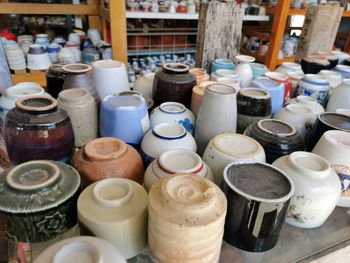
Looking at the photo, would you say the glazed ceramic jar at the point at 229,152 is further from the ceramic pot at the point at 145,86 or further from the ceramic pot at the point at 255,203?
the ceramic pot at the point at 145,86

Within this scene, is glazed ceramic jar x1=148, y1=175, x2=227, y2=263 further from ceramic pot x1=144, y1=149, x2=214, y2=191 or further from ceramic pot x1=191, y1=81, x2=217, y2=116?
ceramic pot x1=191, y1=81, x2=217, y2=116

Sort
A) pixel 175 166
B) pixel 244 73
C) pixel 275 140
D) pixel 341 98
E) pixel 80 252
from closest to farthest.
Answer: pixel 80 252
pixel 175 166
pixel 275 140
pixel 341 98
pixel 244 73

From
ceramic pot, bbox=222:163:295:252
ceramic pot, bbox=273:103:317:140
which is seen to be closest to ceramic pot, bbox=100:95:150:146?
ceramic pot, bbox=222:163:295:252

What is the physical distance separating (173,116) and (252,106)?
0.21 m

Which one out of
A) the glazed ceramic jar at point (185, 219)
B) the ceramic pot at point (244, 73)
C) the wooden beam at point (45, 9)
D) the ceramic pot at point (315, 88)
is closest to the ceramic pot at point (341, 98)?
the ceramic pot at point (315, 88)

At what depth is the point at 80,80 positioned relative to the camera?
2.28 feet

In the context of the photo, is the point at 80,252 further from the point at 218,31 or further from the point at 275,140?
the point at 218,31

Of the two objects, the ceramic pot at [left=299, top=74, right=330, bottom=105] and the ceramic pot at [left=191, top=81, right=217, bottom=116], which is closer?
the ceramic pot at [left=191, top=81, right=217, bottom=116]

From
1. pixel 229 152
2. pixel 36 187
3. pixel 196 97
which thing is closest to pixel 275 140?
pixel 229 152

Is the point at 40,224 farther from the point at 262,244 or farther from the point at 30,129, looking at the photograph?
the point at 262,244

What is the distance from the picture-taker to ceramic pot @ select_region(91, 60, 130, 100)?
2.49 feet

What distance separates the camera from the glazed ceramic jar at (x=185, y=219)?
0.37m

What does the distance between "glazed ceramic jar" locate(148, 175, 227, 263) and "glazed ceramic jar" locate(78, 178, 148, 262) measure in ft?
0.09

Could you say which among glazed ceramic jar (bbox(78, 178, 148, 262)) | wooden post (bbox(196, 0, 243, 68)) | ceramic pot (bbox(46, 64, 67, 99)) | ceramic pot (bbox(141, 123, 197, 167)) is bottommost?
glazed ceramic jar (bbox(78, 178, 148, 262))
